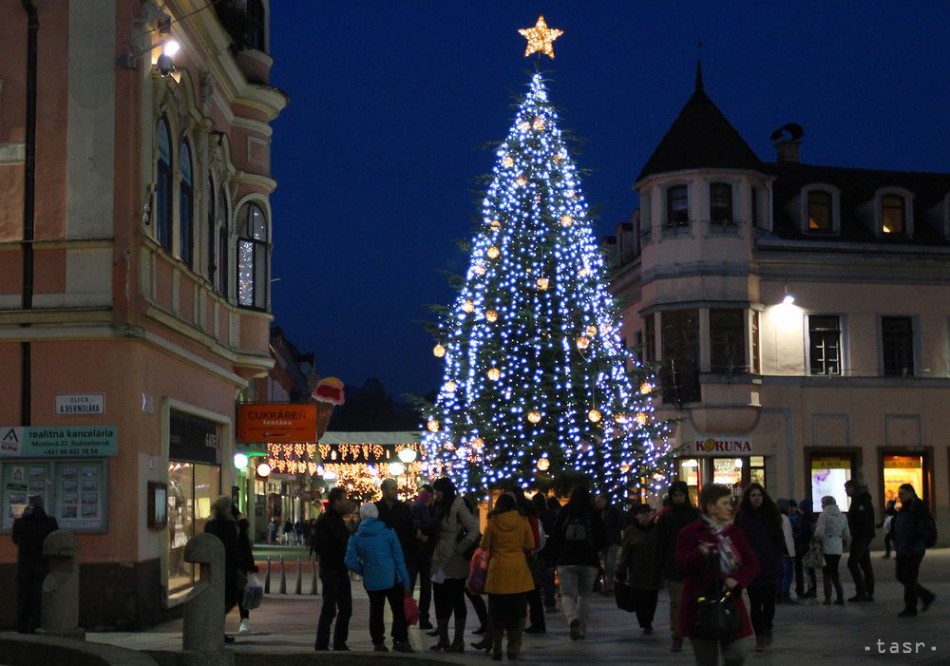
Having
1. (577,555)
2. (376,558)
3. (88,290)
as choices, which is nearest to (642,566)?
(577,555)

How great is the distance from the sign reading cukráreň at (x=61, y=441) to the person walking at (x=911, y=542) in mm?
10376

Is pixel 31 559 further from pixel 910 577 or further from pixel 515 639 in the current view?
pixel 910 577

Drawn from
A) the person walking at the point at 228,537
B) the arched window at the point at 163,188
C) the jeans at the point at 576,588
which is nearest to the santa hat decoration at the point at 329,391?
the arched window at the point at 163,188

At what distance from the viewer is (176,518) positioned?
22797 millimetres

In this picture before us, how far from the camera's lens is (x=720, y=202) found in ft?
145

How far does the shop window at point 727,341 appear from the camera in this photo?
43.2 m

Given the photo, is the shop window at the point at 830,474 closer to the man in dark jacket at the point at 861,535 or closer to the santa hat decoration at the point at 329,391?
the santa hat decoration at the point at 329,391

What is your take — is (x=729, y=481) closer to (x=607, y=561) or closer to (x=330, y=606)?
(x=607, y=561)

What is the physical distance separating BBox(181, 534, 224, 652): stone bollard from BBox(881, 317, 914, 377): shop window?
3614 centimetres

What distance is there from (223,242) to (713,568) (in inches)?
727

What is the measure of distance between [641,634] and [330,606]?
4381 millimetres

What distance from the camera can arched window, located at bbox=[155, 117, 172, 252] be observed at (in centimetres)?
2153

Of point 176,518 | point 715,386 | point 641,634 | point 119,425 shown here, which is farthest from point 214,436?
point 715,386

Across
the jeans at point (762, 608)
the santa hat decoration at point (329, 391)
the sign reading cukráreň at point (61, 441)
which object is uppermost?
the santa hat decoration at point (329, 391)
